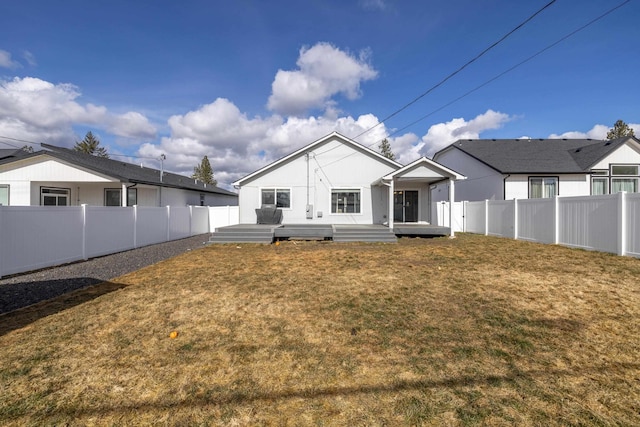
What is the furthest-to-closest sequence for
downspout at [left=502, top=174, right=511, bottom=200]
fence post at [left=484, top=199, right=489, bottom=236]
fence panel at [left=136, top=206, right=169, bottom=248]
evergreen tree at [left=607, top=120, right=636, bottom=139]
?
evergreen tree at [left=607, top=120, right=636, bottom=139], downspout at [left=502, top=174, right=511, bottom=200], fence post at [left=484, top=199, right=489, bottom=236], fence panel at [left=136, top=206, right=169, bottom=248]

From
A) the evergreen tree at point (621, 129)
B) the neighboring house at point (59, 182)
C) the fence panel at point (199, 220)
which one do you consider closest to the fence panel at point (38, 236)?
the neighboring house at point (59, 182)

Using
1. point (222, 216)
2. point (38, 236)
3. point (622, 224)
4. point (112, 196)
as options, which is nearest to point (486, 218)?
point (622, 224)

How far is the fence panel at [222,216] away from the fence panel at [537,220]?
15.1m

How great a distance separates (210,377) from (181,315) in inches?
76.6

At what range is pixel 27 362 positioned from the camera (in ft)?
10.2

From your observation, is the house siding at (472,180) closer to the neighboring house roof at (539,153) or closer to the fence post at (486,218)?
the neighboring house roof at (539,153)

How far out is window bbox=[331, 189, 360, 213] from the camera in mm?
16984

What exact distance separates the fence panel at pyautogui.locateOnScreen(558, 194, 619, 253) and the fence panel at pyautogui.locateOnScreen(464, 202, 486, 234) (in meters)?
5.62

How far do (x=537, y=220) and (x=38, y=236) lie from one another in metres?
16.0

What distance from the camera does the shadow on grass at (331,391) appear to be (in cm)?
242

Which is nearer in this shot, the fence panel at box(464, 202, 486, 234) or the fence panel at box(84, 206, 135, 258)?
the fence panel at box(84, 206, 135, 258)

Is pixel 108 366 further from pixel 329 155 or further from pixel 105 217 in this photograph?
pixel 329 155

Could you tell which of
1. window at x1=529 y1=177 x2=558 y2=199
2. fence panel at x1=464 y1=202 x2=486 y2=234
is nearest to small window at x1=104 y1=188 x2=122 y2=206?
fence panel at x1=464 y1=202 x2=486 y2=234

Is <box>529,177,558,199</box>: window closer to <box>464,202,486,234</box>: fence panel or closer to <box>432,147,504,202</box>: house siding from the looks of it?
<box>432,147,504,202</box>: house siding
